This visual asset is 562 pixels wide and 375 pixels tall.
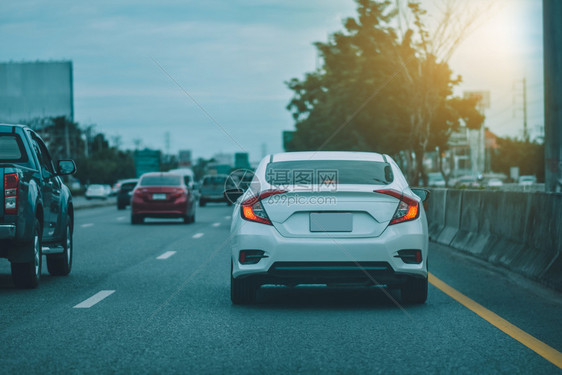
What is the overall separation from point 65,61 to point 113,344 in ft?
177

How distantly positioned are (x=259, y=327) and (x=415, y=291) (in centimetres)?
198

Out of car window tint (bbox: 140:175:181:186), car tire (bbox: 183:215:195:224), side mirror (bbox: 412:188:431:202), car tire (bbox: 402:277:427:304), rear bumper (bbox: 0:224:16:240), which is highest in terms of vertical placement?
side mirror (bbox: 412:188:431:202)

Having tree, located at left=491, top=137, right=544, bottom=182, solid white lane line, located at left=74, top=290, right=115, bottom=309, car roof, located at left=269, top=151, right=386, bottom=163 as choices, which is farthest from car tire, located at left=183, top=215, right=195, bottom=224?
tree, located at left=491, top=137, right=544, bottom=182

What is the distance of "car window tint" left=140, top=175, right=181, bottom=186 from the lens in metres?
27.8

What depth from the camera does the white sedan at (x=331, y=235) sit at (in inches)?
336

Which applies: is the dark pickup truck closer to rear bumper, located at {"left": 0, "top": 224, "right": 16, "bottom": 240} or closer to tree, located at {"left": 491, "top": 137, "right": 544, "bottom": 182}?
rear bumper, located at {"left": 0, "top": 224, "right": 16, "bottom": 240}

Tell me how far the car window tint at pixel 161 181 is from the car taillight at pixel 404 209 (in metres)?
19.4

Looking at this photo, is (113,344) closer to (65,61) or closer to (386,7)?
(386,7)

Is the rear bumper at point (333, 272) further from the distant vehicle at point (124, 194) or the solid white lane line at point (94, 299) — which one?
the distant vehicle at point (124, 194)

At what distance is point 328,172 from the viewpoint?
30.0 feet

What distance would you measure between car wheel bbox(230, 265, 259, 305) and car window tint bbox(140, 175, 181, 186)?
18.7m

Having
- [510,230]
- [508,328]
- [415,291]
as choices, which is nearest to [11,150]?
[415,291]

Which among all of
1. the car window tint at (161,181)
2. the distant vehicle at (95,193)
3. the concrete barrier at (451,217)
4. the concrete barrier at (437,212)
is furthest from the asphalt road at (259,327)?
the distant vehicle at (95,193)

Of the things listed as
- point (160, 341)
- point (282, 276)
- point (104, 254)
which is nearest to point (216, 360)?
point (160, 341)
